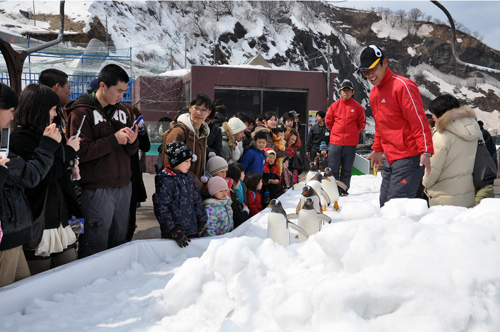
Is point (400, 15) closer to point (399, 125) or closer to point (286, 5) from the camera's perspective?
point (286, 5)

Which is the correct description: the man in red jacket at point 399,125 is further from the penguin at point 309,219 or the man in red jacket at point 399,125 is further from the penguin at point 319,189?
the penguin at point 319,189

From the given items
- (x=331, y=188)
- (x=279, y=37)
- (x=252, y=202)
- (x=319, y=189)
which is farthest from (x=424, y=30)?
(x=319, y=189)

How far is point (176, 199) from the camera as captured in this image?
3.43m

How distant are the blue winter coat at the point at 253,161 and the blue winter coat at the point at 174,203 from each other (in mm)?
2301

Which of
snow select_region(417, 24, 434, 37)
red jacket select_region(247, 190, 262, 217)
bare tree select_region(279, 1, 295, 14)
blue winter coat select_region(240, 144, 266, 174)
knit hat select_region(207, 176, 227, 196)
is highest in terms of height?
bare tree select_region(279, 1, 295, 14)

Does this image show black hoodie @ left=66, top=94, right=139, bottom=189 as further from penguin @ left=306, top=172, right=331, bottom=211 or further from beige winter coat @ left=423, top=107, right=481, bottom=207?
beige winter coat @ left=423, top=107, right=481, bottom=207

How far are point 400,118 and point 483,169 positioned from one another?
0.82 m

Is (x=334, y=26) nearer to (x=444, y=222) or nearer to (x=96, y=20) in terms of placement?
(x=96, y=20)

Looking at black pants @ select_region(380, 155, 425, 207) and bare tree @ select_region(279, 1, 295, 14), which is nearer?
black pants @ select_region(380, 155, 425, 207)

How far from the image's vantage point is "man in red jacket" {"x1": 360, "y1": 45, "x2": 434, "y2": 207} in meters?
3.37

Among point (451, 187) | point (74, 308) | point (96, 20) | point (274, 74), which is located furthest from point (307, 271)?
point (96, 20)

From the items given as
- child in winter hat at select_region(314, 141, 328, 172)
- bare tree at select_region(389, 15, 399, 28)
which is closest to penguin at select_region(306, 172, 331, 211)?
child in winter hat at select_region(314, 141, 328, 172)

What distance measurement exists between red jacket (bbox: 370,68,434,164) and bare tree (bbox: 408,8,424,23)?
76.7 meters

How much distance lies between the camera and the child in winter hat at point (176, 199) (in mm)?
→ 3350
